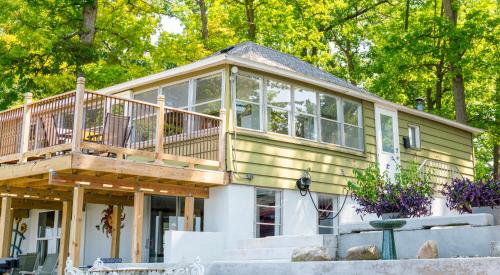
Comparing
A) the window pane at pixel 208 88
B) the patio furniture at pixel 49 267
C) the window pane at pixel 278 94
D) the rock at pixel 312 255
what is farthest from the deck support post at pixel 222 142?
the patio furniture at pixel 49 267

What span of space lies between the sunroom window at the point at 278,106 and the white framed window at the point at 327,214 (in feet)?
6.43

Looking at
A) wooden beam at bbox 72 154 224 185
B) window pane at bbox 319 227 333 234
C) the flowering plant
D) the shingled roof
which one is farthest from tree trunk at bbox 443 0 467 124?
the flowering plant

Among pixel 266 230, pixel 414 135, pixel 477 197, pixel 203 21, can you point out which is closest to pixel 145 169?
pixel 266 230

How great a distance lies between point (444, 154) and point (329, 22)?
9538 mm

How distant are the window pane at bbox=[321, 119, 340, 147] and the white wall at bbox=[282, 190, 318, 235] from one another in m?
1.53

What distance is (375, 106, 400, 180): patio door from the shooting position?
1588 centimetres

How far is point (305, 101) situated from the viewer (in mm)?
14047

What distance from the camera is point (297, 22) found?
23406mm

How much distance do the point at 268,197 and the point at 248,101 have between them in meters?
2.14

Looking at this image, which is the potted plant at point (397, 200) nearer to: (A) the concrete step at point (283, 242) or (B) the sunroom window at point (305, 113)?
(A) the concrete step at point (283, 242)

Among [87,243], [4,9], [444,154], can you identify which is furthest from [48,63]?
[444,154]

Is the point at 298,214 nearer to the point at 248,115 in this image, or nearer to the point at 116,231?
the point at 248,115

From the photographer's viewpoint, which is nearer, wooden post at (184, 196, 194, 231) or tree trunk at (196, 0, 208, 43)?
wooden post at (184, 196, 194, 231)

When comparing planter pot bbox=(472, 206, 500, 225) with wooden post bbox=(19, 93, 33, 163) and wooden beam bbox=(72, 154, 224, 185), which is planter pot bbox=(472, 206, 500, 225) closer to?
wooden beam bbox=(72, 154, 224, 185)
